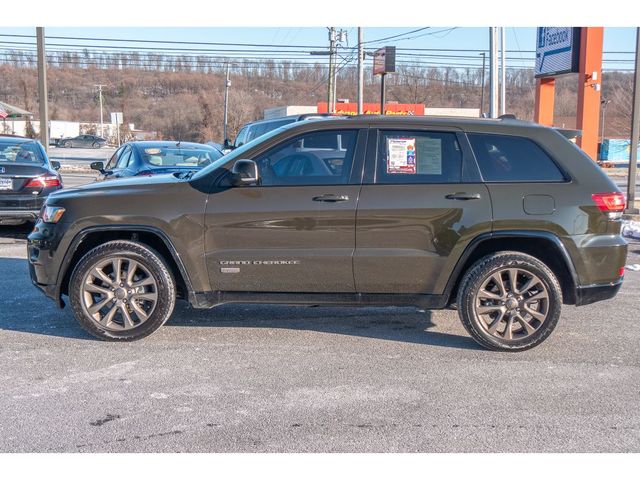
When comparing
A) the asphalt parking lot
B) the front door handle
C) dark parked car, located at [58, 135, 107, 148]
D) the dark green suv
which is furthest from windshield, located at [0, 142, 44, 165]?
dark parked car, located at [58, 135, 107, 148]

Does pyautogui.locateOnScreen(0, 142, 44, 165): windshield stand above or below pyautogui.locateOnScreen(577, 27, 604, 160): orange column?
below

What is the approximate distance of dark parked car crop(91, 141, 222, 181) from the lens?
10305 millimetres

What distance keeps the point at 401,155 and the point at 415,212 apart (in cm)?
50

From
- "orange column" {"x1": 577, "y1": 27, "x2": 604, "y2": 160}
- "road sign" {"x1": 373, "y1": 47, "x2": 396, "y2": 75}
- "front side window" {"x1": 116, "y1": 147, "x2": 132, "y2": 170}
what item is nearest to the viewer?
"front side window" {"x1": 116, "y1": 147, "x2": 132, "y2": 170}

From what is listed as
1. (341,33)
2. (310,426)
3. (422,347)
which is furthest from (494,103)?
(341,33)

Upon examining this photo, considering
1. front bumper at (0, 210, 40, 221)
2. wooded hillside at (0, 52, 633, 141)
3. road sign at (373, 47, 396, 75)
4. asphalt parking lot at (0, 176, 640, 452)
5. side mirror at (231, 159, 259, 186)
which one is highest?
wooded hillside at (0, 52, 633, 141)

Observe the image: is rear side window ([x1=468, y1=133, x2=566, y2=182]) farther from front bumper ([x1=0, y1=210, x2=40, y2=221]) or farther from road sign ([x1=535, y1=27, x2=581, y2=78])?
road sign ([x1=535, y1=27, x2=581, y2=78])

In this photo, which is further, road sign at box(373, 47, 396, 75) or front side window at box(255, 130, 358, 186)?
road sign at box(373, 47, 396, 75)

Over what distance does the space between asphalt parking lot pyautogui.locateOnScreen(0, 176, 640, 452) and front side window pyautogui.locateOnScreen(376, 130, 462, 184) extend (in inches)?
54.7

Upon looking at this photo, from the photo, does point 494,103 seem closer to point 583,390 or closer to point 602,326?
point 602,326

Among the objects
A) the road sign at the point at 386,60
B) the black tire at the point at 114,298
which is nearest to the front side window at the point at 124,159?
the black tire at the point at 114,298

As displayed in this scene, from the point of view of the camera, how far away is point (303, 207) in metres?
5.41

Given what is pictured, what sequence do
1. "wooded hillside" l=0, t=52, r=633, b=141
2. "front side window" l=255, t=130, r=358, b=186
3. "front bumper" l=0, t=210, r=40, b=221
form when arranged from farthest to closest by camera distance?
1. "wooded hillside" l=0, t=52, r=633, b=141
2. "front bumper" l=0, t=210, r=40, b=221
3. "front side window" l=255, t=130, r=358, b=186

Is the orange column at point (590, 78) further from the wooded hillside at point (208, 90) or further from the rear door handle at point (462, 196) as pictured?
the wooded hillside at point (208, 90)
